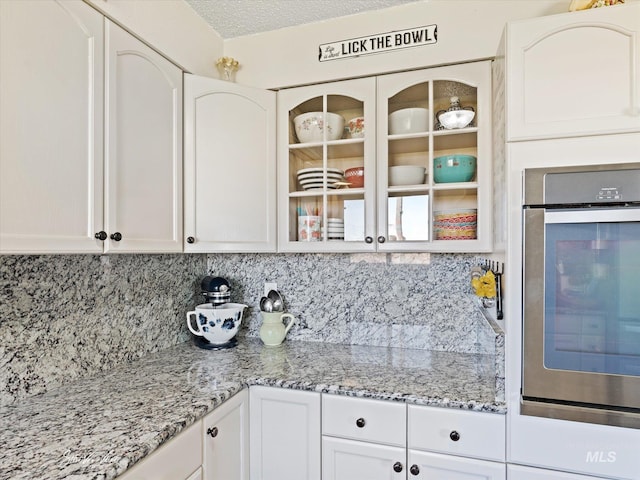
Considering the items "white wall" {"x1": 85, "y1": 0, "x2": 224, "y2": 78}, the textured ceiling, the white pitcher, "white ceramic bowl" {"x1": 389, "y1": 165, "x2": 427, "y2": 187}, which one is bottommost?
the white pitcher

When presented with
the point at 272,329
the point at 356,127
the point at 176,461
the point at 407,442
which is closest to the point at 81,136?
the point at 176,461

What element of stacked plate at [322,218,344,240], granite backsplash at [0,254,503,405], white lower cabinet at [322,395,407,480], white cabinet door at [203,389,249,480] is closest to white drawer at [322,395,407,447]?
white lower cabinet at [322,395,407,480]

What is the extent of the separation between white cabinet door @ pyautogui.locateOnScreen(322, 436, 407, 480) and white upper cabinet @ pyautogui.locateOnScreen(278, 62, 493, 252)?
2.52 feet

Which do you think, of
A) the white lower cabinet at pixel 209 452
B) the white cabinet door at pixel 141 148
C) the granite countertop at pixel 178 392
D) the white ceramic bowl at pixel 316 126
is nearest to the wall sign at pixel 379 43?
the white ceramic bowl at pixel 316 126

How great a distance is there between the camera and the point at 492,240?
1.49m

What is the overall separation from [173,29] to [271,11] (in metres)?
0.45

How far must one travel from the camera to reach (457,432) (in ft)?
4.01

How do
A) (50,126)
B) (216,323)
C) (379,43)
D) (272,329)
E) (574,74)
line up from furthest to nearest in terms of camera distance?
(272,329)
(216,323)
(379,43)
(574,74)
(50,126)

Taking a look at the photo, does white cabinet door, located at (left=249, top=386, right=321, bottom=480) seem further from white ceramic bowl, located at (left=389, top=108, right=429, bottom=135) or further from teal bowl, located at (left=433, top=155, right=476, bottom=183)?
white ceramic bowl, located at (left=389, top=108, right=429, bottom=135)

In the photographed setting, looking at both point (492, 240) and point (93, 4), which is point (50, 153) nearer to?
point (93, 4)

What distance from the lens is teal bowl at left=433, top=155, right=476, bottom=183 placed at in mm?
1553

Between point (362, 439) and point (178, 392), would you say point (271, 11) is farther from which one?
point (362, 439)

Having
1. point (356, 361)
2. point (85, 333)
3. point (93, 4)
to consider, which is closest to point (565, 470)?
point (356, 361)

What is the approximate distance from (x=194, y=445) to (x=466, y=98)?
1.65 meters
